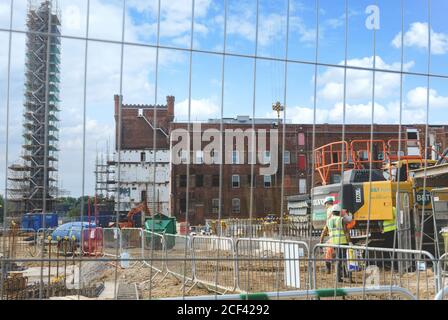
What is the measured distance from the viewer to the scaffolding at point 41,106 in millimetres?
3527

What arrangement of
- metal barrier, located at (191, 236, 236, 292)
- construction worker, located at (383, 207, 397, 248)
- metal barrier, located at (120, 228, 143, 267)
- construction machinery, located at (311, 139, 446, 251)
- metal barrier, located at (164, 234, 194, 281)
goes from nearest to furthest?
metal barrier, located at (191, 236, 236, 292), metal barrier, located at (164, 234, 194, 281), construction machinery, located at (311, 139, 446, 251), construction worker, located at (383, 207, 397, 248), metal barrier, located at (120, 228, 143, 267)

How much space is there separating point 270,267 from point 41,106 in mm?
5195

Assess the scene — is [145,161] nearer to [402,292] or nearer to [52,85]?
[52,85]

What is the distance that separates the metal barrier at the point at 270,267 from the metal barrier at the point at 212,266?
0.15 metres

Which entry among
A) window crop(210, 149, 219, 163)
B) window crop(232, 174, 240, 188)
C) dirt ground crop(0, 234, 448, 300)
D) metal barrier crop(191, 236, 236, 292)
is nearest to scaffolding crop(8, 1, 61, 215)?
window crop(210, 149, 219, 163)

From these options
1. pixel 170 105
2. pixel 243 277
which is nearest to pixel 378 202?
pixel 243 277

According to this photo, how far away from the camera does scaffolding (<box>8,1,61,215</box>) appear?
353 cm

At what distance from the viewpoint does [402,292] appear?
5.15m

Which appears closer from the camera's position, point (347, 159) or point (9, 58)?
point (9, 58)

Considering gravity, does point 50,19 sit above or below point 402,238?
A: above

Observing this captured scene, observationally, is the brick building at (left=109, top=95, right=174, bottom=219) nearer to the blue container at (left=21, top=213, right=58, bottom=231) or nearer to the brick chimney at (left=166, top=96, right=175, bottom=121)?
the brick chimney at (left=166, top=96, right=175, bottom=121)

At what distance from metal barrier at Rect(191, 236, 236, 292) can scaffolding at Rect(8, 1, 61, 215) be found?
4.36m
